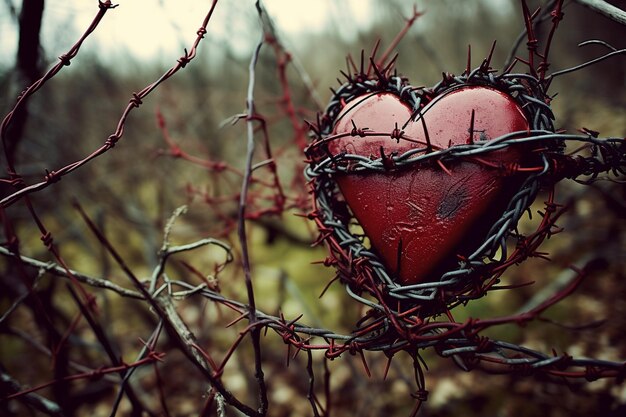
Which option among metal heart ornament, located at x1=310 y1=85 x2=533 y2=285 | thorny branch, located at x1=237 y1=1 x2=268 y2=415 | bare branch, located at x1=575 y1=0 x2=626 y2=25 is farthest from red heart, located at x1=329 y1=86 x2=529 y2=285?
bare branch, located at x1=575 y1=0 x2=626 y2=25

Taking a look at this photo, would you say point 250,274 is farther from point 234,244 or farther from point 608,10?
point 234,244

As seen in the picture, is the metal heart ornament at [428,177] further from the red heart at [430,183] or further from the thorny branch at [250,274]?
the thorny branch at [250,274]

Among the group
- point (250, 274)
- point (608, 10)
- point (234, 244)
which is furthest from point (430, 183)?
point (234, 244)

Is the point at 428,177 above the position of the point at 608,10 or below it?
below

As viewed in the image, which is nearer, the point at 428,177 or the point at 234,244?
the point at 428,177

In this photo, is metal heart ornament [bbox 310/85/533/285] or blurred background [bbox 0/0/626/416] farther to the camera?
blurred background [bbox 0/0/626/416]

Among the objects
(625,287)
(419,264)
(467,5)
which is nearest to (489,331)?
(625,287)

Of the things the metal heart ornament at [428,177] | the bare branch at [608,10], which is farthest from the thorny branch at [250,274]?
the bare branch at [608,10]

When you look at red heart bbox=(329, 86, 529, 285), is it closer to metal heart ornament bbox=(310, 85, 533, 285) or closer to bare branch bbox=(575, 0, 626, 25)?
metal heart ornament bbox=(310, 85, 533, 285)

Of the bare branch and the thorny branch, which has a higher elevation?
the bare branch
